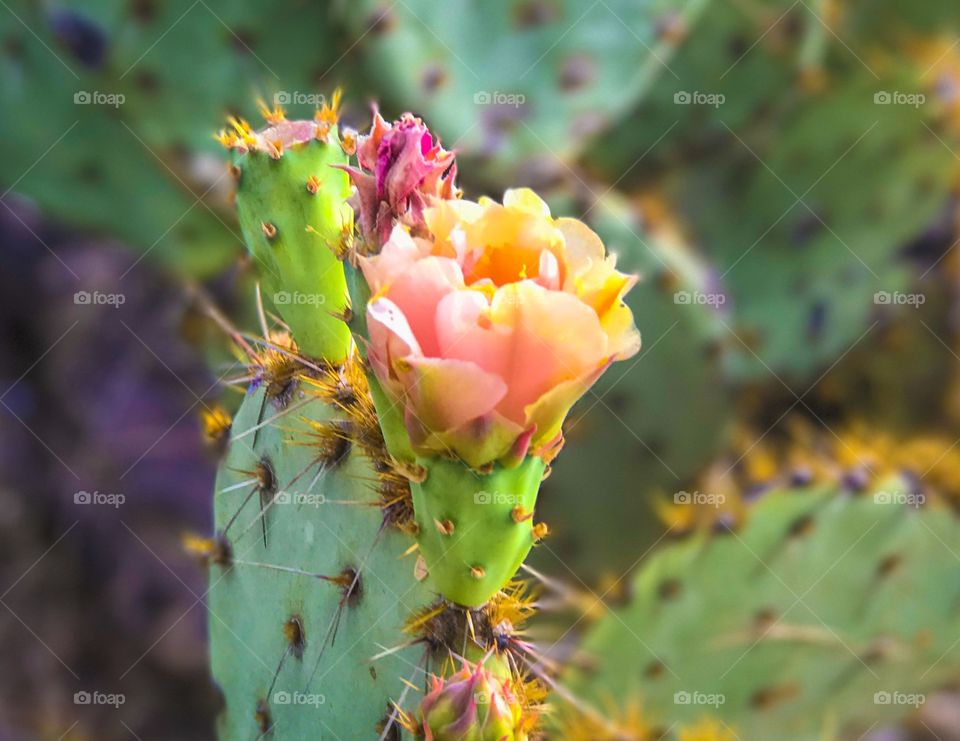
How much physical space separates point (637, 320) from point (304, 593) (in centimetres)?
110

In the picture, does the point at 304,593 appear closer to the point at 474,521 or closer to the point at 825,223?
the point at 474,521

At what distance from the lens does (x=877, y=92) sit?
209 centimetres

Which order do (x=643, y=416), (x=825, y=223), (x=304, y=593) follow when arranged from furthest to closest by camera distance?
(x=825, y=223), (x=643, y=416), (x=304, y=593)

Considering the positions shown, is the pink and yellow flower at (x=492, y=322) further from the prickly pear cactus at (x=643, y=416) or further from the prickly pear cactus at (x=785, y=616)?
the prickly pear cactus at (x=643, y=416)

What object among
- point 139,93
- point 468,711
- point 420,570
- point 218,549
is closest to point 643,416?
point 139,93

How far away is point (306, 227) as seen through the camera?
0.76m

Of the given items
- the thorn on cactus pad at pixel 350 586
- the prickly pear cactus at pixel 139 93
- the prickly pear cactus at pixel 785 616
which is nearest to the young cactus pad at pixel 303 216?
the thorn on cactus pad at pixel 350 586

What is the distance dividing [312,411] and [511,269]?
0.79 feet

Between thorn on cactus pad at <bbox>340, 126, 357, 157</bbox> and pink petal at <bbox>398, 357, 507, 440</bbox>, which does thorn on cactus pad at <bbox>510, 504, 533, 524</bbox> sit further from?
thorn on cactus pad at <bbox>340, 126, 357, 157</bbox>

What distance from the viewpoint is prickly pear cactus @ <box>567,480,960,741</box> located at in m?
1.32

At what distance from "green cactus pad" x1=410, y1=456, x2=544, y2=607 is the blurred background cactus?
22.2 inches

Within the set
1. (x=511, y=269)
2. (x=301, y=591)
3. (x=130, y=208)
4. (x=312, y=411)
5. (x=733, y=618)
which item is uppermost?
(x=511, y=269)

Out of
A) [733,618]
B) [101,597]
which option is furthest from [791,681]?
[101,597]

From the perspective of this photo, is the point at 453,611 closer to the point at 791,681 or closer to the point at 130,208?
the point at 791,681
